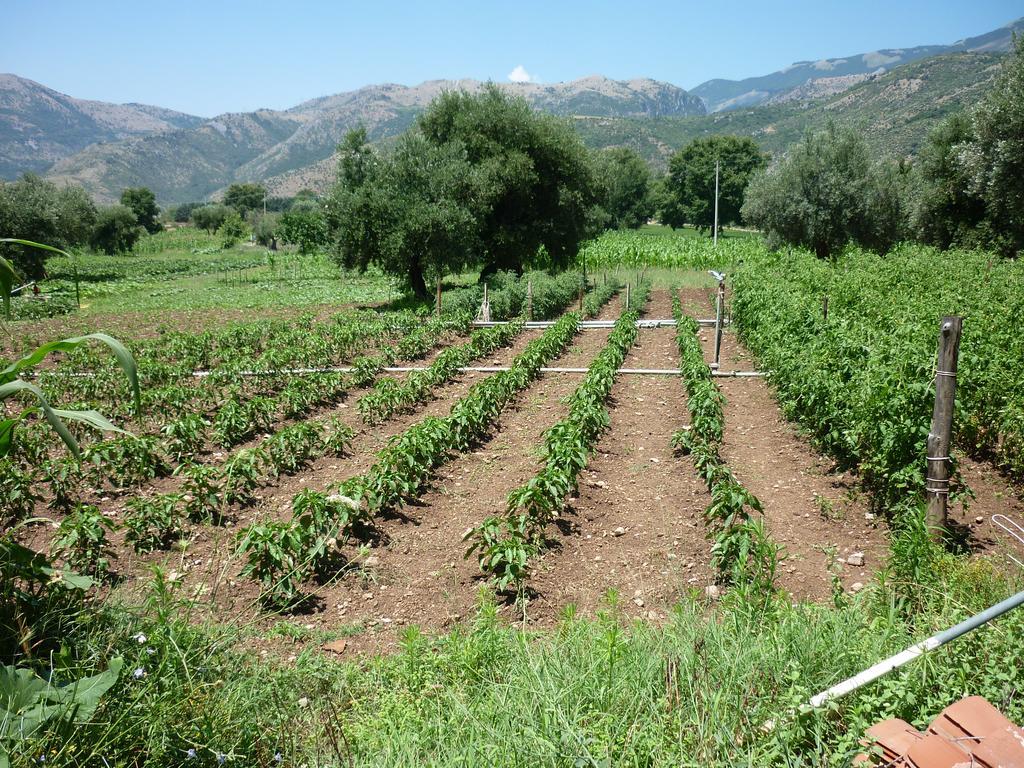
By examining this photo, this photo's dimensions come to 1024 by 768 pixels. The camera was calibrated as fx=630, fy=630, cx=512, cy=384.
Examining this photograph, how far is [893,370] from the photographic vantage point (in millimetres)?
6121

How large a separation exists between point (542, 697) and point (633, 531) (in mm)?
3623

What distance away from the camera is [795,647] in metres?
3.23

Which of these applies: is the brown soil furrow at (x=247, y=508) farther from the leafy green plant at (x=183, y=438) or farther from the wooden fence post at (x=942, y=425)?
the wooden fence post at (x=942, y=425)

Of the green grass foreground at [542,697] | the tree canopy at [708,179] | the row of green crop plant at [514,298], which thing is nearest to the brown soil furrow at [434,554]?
A: the green grass foreground at [542,697]

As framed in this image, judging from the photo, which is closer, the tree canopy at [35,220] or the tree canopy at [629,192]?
the tree canopy at [35,220]

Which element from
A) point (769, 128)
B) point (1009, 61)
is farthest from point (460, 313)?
point (769, 128)

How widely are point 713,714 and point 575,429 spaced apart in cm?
503

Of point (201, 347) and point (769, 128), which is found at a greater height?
point (769, 128)

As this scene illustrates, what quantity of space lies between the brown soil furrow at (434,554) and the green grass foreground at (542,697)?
1.24m

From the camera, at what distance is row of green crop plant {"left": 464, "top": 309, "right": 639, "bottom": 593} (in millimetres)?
5109

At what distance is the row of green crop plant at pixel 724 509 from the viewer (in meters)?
4.70

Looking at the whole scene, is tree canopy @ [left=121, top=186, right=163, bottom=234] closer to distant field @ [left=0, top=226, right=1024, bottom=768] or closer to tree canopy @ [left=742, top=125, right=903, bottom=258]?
tree canopy @ [left=742, top=125, right=903, bottom=258]

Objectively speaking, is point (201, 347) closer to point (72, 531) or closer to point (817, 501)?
point (72, 531)

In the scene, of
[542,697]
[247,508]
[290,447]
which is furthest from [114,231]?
[542,697]
